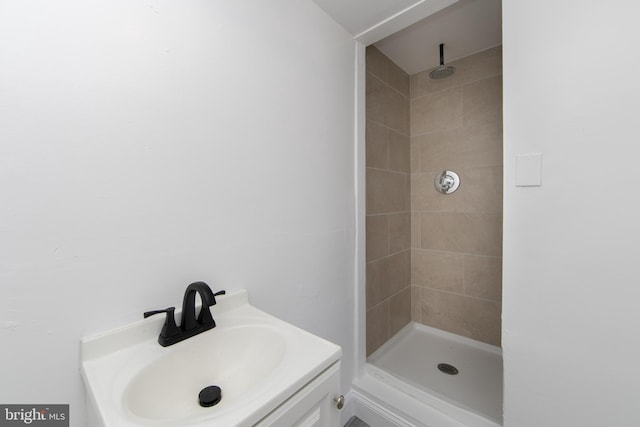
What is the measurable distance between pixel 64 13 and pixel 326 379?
110 cm

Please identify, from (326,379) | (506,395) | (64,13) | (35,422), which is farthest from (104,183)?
(506,395)

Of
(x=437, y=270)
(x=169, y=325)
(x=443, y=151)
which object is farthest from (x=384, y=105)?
(x=169, y=325)

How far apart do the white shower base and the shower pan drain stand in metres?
0.03

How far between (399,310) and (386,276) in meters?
0.40

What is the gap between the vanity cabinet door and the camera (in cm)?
53

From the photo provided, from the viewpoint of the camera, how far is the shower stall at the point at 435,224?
179 centimetres

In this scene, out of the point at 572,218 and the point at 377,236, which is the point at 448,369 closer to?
the point at 377,236

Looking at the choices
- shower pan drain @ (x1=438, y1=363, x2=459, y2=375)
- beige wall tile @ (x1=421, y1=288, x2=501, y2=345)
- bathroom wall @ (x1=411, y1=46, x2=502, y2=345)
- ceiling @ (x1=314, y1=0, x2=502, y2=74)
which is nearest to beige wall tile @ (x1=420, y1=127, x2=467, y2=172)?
bathroom wall @ (x1=411, y1=46, x2=502, y2=345)

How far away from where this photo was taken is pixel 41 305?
0.59 m

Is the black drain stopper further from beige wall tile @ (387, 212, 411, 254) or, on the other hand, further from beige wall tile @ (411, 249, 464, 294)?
beige wall tile @ (411, 249, 464, 294)

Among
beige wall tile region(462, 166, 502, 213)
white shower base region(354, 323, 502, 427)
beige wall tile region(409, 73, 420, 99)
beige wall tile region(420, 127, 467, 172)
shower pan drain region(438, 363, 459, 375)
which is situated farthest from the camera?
beige wall tile region(409, 73, 420, 99)

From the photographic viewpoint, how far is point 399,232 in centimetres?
210

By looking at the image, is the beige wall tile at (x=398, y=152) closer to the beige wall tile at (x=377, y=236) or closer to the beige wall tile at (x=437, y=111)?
the beige wall tile at (x=437, y=111)

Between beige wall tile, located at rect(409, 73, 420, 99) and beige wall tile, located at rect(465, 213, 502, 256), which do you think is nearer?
beige wall tile, located at rect(465, 213, 502, 256)
